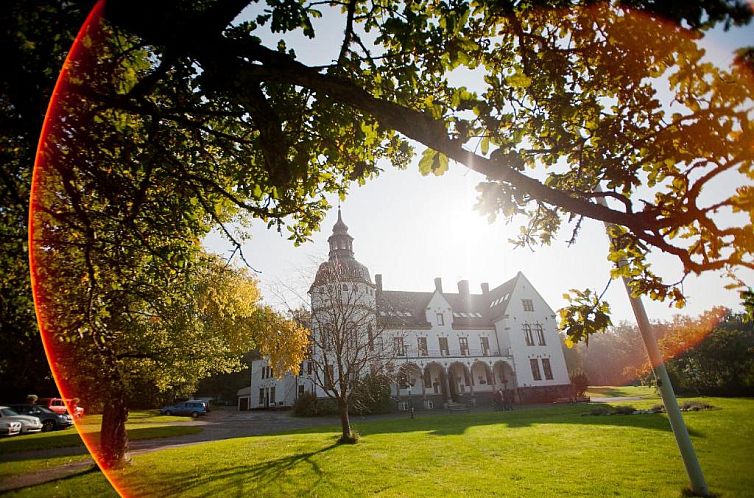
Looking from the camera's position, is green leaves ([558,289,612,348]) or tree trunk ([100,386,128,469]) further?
tree trunk ([100,386,128,469])

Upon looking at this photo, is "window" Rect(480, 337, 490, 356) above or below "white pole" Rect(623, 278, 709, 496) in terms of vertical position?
above

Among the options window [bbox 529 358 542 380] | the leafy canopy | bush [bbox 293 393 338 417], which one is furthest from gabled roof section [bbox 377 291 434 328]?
the leafy canopy

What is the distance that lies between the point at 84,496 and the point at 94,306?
5938 millimetres

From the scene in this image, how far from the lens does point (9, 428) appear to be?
23.2 metres

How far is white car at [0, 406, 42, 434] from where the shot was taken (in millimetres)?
23750

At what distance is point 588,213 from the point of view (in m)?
2.56

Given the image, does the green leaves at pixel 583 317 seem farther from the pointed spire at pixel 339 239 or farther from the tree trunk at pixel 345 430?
the pointed spire at pixel 339 239

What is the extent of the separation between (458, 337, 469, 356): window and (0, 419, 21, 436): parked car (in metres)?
40.6

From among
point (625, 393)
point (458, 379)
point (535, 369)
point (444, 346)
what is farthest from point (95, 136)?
point (625, 393)

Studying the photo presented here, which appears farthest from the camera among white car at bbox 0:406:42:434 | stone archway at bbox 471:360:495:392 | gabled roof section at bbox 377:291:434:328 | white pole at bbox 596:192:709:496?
stone archway at bbox 471:360:495:392

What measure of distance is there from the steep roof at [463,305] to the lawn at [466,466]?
27.1 meters

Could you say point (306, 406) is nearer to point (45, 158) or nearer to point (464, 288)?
point (464, 288)

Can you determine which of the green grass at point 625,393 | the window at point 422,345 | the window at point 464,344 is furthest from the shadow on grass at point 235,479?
the window at point 464,344

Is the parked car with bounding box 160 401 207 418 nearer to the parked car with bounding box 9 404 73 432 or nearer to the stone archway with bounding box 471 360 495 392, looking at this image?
the parked car with bounding box 9 404 73 432
